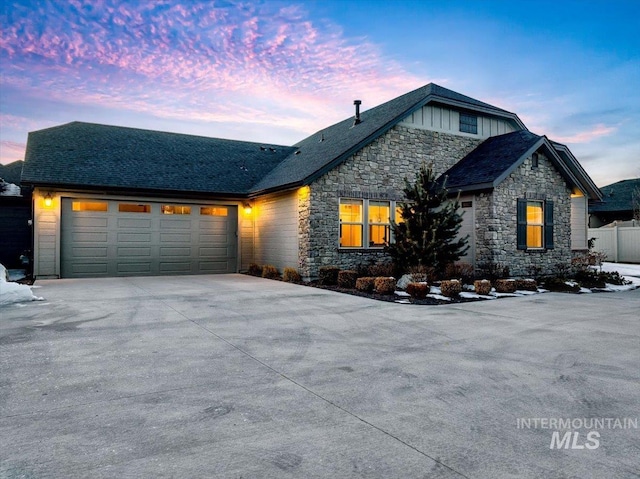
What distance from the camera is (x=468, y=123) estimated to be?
1625 centimetres

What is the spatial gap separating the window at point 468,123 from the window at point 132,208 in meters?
12.0

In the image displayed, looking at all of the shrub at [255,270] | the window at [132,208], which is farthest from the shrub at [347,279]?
the window at [132,208]

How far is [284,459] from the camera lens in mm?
2613

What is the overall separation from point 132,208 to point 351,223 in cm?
780

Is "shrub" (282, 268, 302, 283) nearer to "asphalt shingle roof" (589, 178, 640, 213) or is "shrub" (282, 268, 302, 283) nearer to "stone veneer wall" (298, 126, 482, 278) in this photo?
"stone veneer wall" (298, 126, 482, 278)

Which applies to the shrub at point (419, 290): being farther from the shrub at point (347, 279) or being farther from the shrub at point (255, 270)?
the shrub at point (255, 270)

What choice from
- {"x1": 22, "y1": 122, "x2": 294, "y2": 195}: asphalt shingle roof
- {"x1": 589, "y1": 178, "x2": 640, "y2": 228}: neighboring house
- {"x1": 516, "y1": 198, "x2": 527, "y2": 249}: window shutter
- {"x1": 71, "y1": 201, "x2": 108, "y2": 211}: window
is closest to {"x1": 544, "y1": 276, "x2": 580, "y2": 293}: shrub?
{"x1": 516, "y1": 198, "x2": 527, "y2": 249}: window shutter

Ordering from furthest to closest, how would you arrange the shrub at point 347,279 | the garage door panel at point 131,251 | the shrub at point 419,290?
the garage door panel at point 131,251, the shrub at point 347,279, the shrub at point 419,290

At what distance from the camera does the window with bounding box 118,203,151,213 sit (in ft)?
49.0

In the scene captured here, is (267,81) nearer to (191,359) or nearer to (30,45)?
(30,45)

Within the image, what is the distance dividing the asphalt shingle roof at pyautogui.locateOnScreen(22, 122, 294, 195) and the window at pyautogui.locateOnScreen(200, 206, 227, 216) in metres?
0.86

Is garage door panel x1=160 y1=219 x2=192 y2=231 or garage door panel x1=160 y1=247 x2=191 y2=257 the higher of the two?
garage door panel x1=160 y1=219 x2=192 y2=231

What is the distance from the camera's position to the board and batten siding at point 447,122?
49.9 ft

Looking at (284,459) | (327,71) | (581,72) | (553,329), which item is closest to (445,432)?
(284,459)
